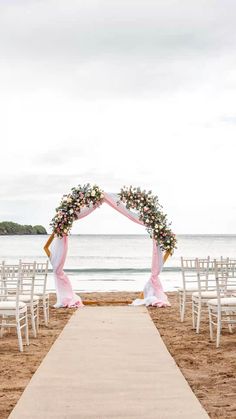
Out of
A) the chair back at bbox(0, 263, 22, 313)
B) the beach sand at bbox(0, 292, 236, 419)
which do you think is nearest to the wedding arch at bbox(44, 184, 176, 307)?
the beach sand at bbox(0, 292, 236, 419)

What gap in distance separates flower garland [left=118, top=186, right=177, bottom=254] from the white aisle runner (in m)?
3.97

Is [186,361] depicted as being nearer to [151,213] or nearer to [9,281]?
[9,281]

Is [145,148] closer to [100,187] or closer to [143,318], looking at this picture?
[100,187]

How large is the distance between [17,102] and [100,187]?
303 centimetres

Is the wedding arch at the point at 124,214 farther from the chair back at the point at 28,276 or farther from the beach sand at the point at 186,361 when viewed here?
the chair back at the point at 28,276

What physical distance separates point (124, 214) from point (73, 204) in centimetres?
97

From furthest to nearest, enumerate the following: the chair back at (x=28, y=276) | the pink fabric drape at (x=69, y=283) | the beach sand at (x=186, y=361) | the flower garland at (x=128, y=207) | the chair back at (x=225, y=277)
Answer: the flower garland at (x=128, y=207)
the pink fabric drape at (x=69, y=283)
the chair back at (x=28, y=276)
the chair back at (x=225, y=277)
the beach sand at (x=186, y=361)

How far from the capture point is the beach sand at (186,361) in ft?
16.4

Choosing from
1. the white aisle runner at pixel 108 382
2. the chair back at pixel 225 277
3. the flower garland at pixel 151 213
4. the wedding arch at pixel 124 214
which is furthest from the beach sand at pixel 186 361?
the flower garland at pixel 151 213

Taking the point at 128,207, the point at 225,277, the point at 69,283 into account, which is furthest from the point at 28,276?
the point at 128,207

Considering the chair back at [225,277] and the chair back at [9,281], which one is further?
the chair back at [225,277]

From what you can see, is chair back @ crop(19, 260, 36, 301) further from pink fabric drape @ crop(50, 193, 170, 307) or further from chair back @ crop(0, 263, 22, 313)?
pink fabric drape @ crop(50, 193, 170, 307)

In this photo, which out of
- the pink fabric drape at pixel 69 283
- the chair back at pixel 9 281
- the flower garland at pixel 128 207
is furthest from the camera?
the flower garland at pixel 128 207

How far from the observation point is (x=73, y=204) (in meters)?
12.4
